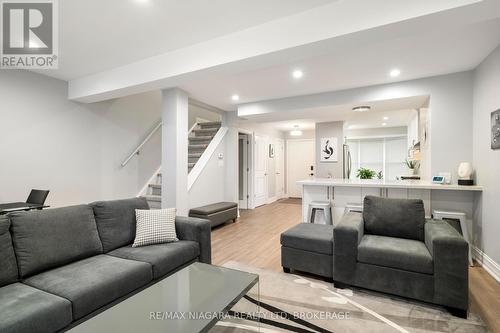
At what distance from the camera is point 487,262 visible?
296cm

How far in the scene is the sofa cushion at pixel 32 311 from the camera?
1.29 m

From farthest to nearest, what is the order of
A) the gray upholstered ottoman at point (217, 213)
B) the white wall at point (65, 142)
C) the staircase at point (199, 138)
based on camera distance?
the staircase at point (199, 138) < the gray upholstered ottoman at point (217, 213) < the white wall at point (65, 142)

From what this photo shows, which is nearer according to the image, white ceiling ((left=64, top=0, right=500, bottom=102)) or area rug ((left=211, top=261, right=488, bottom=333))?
area rug ((left=211, top=261, right=488, bottom=333))

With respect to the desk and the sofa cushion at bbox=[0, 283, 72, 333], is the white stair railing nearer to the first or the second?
the desk

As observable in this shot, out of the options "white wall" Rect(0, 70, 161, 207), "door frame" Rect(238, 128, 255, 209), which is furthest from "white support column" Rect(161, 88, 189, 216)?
"door frame" Rect(238, 128, 255, 209)

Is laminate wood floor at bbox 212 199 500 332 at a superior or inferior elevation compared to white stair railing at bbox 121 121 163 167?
inferior

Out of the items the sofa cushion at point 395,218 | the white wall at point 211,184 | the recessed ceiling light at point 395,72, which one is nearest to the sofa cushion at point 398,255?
the sofa cushion at point 395,218

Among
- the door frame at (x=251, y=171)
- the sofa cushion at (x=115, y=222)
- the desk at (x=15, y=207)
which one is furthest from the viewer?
the door frame at (x=251, y=171)

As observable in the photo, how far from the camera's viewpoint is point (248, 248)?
3740 millimetres

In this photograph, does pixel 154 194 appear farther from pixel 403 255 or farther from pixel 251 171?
pixel 403 255

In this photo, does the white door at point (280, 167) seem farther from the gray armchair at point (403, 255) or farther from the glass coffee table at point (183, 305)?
the glass coffee table at point (183, 305)

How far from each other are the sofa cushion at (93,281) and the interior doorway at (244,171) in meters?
5.13

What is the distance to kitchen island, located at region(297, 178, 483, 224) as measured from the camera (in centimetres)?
342

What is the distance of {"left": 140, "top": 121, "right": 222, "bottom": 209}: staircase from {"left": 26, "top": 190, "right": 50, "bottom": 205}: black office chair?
1812 millimetres
